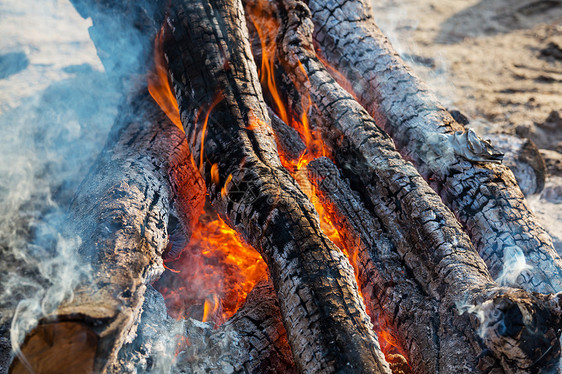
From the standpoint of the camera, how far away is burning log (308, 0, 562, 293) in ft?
7.60

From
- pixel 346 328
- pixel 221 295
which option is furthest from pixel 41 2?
pixel 346 328

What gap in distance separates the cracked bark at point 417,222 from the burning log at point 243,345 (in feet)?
2.39

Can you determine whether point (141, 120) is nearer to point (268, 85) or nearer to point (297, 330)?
point (268, 85)

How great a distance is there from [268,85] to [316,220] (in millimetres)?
1420

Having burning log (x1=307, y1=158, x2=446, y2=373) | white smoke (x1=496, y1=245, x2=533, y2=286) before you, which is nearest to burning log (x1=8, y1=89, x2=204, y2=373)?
burning log (x1=307, y1=158, x2=446, y2=373)

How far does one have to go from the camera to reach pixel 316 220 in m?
1.93

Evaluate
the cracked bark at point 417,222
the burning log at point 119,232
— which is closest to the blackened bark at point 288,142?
the cracked bark at point 417,222

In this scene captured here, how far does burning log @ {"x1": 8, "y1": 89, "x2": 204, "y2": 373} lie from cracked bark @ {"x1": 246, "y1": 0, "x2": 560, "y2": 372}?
3.17 feet

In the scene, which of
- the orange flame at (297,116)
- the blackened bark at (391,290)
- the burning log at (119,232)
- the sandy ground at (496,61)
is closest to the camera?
the burning log at (119,232)

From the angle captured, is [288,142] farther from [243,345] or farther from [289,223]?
[243,345]

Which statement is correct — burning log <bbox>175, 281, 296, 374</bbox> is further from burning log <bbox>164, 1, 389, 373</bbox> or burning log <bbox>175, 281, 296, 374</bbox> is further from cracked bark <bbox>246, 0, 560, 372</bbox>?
cracked bark <bbox>246, 0, 560, 372</bbox>

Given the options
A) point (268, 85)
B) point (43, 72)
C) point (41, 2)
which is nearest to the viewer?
point (268, 85)

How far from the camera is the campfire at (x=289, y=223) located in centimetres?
160

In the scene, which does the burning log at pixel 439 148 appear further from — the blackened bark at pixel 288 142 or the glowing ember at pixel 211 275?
the glowing ember at pixel 211 275
